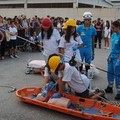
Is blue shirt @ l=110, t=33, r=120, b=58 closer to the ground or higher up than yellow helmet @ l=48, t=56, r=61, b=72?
higher up

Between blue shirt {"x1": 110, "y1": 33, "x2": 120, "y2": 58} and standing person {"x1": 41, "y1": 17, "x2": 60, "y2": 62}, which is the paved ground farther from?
standing person {"x1": 41, "y1": 17, "x2": 60, "y2": 62}

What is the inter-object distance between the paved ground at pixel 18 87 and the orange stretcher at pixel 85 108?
A: 0.45 ft

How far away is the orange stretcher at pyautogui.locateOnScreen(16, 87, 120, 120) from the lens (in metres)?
5.65

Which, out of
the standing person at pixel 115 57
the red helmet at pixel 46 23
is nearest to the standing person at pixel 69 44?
the red helmet at pixel 46 23

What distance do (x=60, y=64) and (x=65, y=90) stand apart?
97cm

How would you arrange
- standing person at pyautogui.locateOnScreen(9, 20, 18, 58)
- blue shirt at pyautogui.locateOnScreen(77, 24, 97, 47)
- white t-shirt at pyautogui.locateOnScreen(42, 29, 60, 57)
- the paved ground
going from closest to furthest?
the paved ground < white t-shirt at pyautogui.locateOnScreen(42, 29, 60, 57) < blue shirt at pyautogui.locateOnScreen(77, 24, 97, 47) < standing person at pyautogui.locateOnScreen(9, 20, 18, 58)

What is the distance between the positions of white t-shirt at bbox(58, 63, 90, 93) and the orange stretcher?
216 millimetres

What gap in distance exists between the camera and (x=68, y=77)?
6199 mm

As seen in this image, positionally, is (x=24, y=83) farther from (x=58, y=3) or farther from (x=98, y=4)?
(x=98, y=4)

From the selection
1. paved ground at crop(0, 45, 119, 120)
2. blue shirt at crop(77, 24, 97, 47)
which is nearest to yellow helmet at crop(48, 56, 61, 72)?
paved ground at crop(0, 45, 119, 120)

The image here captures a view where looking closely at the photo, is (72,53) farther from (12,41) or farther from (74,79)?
(12,41)

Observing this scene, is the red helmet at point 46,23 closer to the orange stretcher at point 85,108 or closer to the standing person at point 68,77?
the standing person at point 68,77

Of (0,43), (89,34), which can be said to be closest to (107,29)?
(0,43)

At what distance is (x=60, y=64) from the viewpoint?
6211 mm
